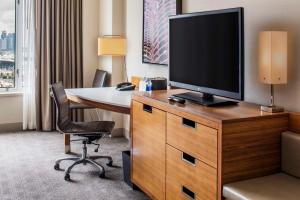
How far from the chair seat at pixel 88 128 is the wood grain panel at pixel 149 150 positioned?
0.54 m

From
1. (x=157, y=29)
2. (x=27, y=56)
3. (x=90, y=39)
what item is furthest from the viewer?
(x=90, y=39)

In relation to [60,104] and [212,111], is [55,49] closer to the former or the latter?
[60,104]

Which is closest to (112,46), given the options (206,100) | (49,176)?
(49,176)

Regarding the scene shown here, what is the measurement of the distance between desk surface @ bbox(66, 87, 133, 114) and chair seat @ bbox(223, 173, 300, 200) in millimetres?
1356

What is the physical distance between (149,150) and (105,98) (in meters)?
0.84

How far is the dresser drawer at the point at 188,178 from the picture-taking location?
2240 millimetres

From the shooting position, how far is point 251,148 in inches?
87.7

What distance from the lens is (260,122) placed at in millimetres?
2238

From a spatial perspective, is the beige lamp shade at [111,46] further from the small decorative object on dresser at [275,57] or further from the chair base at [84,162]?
the small decorative object on dresser at [275,57]

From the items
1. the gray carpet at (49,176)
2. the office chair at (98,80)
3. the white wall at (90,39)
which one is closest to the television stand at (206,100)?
the gray carpet at (49,176)

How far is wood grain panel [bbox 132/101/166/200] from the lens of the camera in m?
2.76

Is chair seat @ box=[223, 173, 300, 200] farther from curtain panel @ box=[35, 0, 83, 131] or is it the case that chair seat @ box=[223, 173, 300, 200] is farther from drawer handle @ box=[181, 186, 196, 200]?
curtain panel @ box=[35, 0, 83, 131]

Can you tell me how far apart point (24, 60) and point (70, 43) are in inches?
27.1

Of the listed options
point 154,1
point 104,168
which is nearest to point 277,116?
point 104,168
